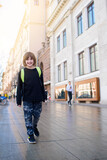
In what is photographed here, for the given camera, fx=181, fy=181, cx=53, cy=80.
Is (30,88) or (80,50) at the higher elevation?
(80,50)

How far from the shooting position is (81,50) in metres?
19.7

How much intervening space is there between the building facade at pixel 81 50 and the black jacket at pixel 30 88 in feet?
39.4

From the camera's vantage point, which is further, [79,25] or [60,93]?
[60,93]

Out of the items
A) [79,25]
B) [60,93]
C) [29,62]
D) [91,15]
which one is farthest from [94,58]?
[29,62]

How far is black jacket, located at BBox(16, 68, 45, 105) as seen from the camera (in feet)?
10.7

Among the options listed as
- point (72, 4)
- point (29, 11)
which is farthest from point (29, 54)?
point (29, 11)

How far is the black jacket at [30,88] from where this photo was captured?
327 cm

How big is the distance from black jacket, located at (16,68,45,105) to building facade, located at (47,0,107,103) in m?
12.0

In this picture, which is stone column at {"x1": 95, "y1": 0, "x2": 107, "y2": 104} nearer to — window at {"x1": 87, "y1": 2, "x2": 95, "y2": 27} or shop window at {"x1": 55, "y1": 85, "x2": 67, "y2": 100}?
window at {"x1": 87, "y1": 2, "x2": 95, "y2": 27}

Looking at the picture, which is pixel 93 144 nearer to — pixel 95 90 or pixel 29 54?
pixel 29 54

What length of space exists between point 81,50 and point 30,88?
17.1 m

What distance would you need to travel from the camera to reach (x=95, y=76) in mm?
16516

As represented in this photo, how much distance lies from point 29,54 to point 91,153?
204 cm

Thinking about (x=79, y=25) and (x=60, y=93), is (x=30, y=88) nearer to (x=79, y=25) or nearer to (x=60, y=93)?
(x=79, y=25)
